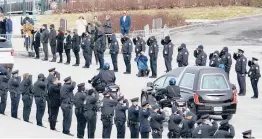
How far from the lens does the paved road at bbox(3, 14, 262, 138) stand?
25562mm

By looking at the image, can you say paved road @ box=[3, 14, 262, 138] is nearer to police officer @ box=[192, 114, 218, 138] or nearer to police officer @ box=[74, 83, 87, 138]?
police officer @ box=[74, 83, 87, 138]

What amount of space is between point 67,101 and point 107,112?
6.02 ft

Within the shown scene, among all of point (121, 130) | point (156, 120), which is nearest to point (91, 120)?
point (121, 130)

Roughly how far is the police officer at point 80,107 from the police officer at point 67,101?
1.52ft

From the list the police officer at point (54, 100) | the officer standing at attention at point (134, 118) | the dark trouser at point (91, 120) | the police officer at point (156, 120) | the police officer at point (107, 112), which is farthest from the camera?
the police officer at point (54, 100)

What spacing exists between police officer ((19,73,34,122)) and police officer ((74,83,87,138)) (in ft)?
7.61

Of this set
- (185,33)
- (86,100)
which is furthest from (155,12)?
(86,100)

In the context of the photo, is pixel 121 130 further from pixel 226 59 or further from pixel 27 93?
pixel 226 59

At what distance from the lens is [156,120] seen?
824 inches

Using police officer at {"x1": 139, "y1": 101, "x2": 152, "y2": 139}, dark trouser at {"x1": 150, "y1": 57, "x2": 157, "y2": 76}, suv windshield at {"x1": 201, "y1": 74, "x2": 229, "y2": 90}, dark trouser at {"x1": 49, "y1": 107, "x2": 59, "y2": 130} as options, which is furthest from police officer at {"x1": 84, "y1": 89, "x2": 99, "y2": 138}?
dark trouser at {"x1": 150, "y1": 57, "x2": 157, "y2": 76}

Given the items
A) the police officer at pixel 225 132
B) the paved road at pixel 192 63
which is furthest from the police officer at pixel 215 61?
the police officer at pixel 225 132

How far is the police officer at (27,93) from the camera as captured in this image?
24.9m

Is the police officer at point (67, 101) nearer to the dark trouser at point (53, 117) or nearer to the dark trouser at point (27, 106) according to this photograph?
the dark trouser at point (53, 117)

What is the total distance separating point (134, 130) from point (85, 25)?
59.8 ft
